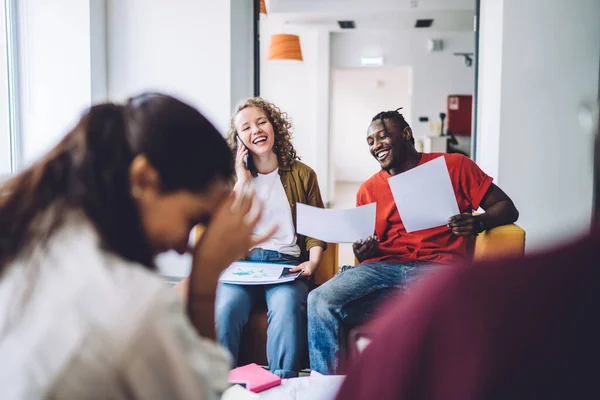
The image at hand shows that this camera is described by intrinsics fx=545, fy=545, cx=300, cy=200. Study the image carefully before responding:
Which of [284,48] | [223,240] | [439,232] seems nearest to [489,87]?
[439,232]

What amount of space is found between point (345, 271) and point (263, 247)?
40 cm

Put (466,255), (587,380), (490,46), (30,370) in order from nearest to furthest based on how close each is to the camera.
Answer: (587,380) < (30,370) < (466,255) < (490,46)

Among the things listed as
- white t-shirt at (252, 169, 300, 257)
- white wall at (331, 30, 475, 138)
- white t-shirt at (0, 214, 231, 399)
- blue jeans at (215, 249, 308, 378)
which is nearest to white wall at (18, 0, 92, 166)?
white t-shirt at (252, 169, 300, 257)

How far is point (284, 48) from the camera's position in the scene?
6.25 metres

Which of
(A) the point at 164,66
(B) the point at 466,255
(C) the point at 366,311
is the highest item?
(A) the point at 164,66

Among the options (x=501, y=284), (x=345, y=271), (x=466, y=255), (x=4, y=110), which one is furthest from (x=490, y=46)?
(x=501, y=284)

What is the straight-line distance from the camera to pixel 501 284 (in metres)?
0.42

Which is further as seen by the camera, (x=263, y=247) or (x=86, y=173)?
(x=263, y=247)

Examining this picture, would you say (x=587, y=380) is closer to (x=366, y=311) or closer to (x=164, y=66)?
(x=366, y=311)

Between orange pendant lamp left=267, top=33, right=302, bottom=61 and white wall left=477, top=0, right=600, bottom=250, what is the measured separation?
10.5 feet

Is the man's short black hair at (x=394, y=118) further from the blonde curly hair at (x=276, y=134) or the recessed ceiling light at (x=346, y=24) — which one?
the recessed ceiling light at (x=346, y=24)

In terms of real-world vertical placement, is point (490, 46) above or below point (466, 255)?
above

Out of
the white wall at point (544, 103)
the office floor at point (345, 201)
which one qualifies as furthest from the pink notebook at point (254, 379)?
the office floor at point (345, 201)

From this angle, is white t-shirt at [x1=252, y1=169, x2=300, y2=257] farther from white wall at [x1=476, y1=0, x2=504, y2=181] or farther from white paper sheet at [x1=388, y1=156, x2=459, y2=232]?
white wall at [x1=476, y1=0, x2=504, y2=181]
